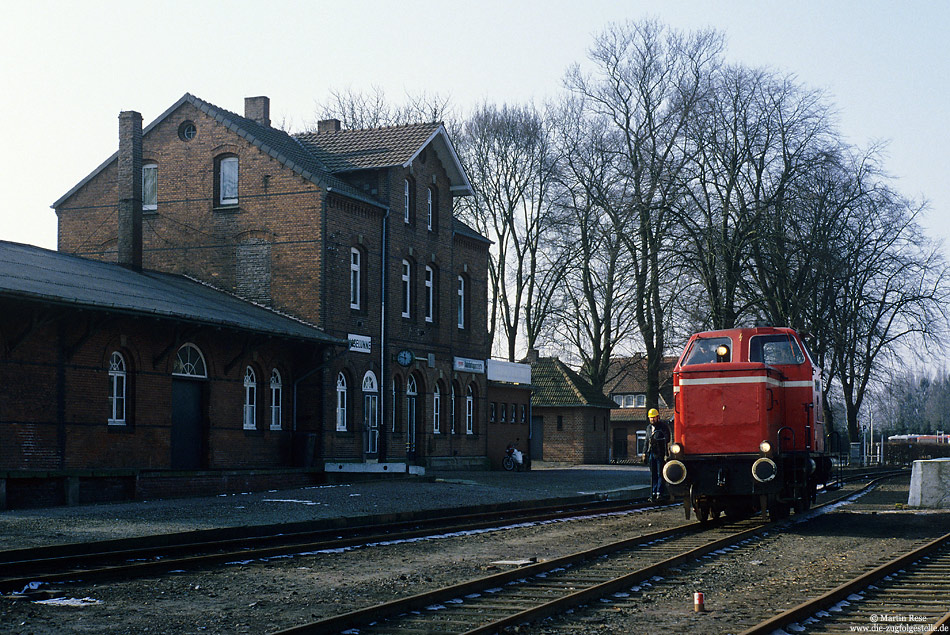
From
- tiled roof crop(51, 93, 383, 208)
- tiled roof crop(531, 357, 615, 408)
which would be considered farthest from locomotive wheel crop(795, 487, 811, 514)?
tiled roof crop(531, 357, 615, 408)

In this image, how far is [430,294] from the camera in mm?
37969

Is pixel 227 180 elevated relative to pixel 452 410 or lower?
elevated

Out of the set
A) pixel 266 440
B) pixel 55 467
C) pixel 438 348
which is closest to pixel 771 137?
pixel 438 348

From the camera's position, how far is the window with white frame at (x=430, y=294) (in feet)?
124

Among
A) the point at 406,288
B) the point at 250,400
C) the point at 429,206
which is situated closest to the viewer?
the point at 250,400

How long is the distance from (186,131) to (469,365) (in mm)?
13258

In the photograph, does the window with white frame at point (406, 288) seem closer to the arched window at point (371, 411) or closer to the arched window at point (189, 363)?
the arched window at point (371, 411)

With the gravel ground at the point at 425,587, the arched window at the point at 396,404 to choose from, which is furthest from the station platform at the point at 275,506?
the arched window at the point at 396,404

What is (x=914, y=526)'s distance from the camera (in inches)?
683

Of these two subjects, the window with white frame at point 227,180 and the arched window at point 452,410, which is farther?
the arched window at point 452,410

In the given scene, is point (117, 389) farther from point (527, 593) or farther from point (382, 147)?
point (527, 593)

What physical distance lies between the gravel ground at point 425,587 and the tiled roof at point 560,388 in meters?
39.1

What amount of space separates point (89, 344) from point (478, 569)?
14028mm

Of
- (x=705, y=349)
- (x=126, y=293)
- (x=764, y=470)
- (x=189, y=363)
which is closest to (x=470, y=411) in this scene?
(x=189, y=363)
